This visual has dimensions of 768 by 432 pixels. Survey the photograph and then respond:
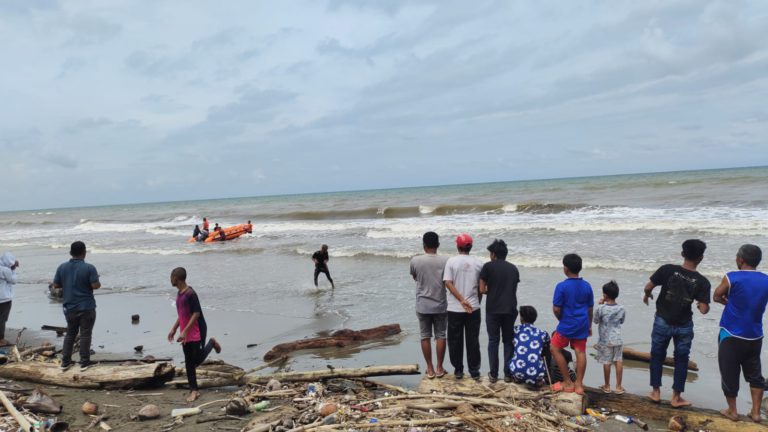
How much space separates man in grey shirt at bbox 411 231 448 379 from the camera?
19.2 ft

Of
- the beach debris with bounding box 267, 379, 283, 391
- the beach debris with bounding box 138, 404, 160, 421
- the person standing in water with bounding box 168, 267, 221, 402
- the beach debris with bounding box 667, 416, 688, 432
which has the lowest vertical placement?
the beach debris with bounding box 667, 416, 688, 432

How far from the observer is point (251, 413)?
16.9ft

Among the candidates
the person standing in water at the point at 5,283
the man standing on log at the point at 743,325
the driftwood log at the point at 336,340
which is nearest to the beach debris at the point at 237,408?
the driftwood log at the point at 336,340

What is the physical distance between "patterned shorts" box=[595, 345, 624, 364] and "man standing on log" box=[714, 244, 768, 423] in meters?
0.98

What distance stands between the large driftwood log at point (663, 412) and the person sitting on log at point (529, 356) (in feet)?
1.91

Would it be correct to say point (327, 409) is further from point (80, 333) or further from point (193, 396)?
point (80, 333)

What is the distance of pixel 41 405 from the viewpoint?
17.9ft

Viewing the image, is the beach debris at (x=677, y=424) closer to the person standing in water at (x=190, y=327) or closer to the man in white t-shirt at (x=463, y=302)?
the man in white t-shirt at (x=463, y=302)

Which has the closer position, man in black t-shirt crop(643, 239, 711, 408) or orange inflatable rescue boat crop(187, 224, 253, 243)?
man in black t-shirt crop(643, 239, 711, 408)

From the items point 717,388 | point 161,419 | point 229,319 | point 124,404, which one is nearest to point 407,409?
point 161,419

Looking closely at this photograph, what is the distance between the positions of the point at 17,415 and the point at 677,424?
6.33 metres

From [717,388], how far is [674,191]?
112 feet

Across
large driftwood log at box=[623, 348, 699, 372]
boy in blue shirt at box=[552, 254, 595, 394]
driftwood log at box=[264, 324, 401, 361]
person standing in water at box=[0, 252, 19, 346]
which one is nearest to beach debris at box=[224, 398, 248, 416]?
driftwood log at box=[264, 324, 401, 361]

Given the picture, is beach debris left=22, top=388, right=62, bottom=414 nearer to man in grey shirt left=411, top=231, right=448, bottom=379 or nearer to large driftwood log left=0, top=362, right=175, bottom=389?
large driftwood log left=0, top=362, right=175, bottom=389
